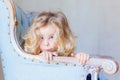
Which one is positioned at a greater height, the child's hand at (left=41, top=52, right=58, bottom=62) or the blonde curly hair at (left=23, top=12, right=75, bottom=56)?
the blonde curly hair at (left=23, top=12, right=75, bottom=56)

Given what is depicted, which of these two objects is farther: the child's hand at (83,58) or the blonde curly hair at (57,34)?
the blonde curly hair at (57,34)

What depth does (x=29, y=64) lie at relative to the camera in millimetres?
1217

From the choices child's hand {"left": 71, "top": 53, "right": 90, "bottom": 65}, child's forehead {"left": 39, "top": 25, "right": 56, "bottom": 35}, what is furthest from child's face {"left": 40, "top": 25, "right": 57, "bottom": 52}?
child's hand {"left": 71, "top": 53, "right": 90, "bottom": 65}

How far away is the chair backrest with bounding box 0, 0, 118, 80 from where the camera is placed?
44.8 inches

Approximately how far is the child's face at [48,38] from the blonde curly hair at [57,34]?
1 cm

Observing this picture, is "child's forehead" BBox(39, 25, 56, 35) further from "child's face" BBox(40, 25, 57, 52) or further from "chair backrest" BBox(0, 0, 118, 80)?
"chair backrest" BBox(0, 0, 118, 80)

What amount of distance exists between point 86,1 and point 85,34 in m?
0.23

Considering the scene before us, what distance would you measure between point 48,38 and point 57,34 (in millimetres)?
40

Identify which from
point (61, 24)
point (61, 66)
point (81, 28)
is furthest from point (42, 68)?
point (81, 28)

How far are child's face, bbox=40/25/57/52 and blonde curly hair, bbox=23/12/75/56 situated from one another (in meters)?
0.01

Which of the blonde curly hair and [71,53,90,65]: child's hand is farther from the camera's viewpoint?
the blonde curly hair

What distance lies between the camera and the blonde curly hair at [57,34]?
1261 millimetres

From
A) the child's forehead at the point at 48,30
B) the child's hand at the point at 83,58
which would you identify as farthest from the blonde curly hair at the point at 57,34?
the child's hand at the point at 83,58

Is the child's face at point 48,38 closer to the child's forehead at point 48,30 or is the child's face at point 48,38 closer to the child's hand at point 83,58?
the child's forehead at point 48,30
